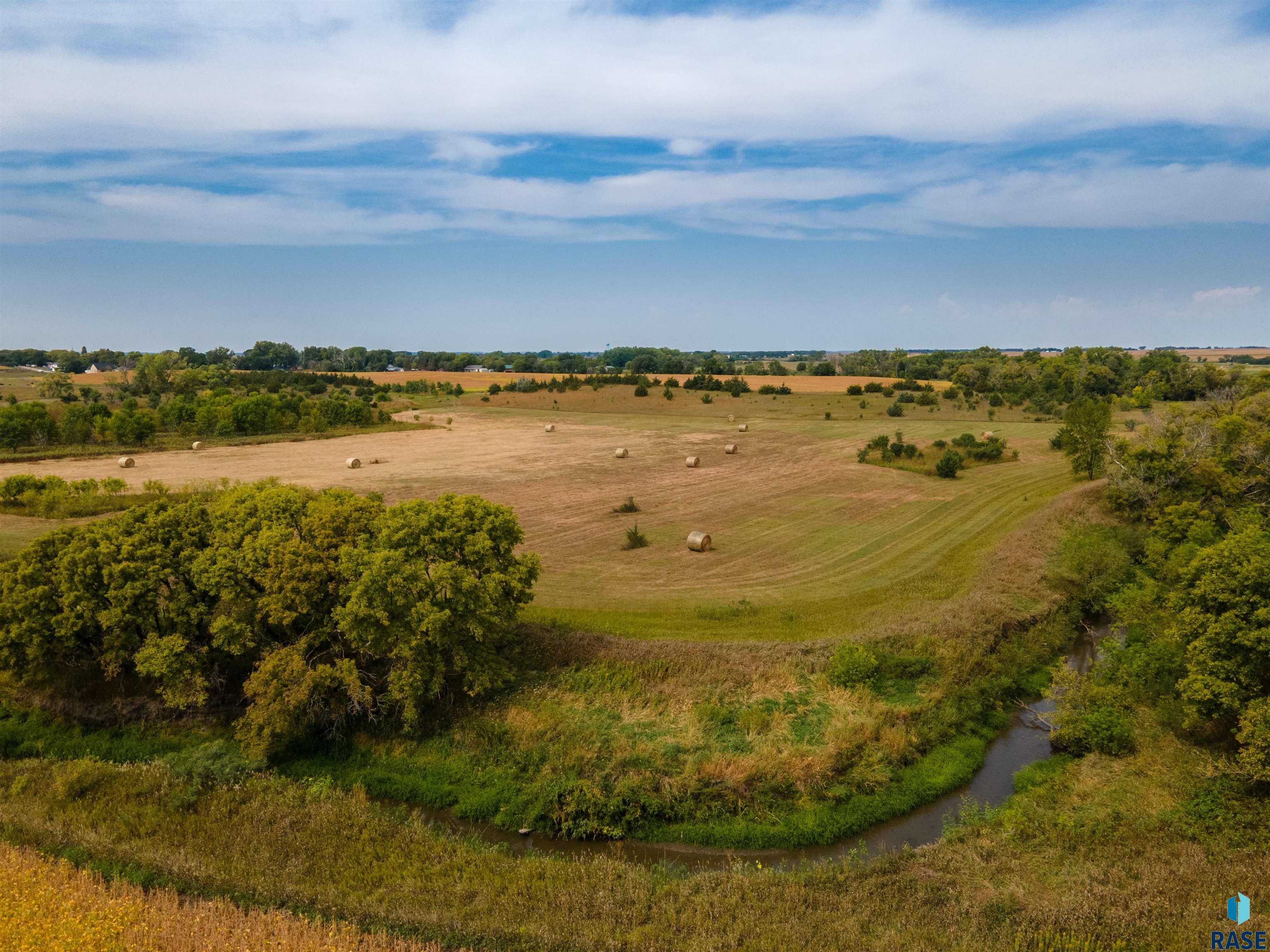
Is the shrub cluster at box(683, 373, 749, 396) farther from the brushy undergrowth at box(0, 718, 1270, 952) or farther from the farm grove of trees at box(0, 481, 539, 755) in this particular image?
the brushy undergrowth at box(0, 718, 1270, 952)

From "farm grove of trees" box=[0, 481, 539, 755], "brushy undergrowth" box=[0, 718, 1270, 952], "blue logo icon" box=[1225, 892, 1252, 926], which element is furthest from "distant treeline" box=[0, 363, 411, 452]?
"blue logo icon" box=[1225, 892, 1252, 926]

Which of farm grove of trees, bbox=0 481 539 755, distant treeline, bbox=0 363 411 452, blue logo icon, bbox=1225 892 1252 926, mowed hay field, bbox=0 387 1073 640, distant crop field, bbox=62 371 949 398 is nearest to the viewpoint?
blue logo icon, bbox=1225 892 1252 926

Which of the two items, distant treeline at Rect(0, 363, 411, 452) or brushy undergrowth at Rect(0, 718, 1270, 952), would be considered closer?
brushy undergrowth at Rect(0, 718, 1270, 952)

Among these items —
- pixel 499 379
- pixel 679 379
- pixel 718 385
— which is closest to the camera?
pixel 718 385

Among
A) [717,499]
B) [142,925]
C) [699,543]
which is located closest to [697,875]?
[142,925]

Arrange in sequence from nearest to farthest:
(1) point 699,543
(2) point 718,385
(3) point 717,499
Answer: (1) point 699,543, (3) point 717,499, (2) point 718,385

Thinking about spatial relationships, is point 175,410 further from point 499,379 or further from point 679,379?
point 679,379
